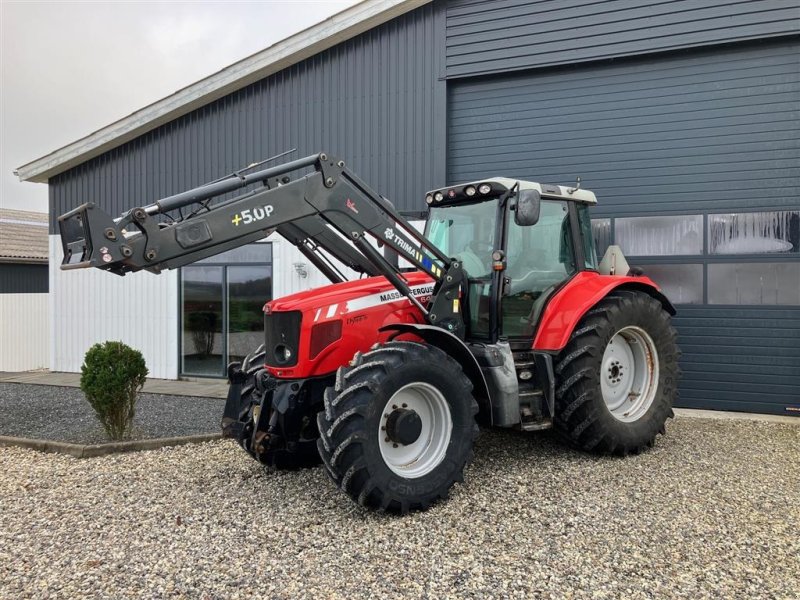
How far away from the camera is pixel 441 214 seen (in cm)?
585

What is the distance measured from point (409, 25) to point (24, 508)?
8098mm

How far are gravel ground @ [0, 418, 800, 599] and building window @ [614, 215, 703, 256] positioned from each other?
11.1 ft

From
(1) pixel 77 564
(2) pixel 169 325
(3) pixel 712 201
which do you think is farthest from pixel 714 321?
(2) pixel 169 325

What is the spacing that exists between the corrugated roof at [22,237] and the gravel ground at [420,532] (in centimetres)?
1287

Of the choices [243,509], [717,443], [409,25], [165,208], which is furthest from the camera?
[409,25]

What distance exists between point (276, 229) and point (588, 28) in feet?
20.5

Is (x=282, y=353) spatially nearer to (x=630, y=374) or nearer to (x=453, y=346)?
(x=453, y=346)

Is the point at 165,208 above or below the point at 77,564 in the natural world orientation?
above

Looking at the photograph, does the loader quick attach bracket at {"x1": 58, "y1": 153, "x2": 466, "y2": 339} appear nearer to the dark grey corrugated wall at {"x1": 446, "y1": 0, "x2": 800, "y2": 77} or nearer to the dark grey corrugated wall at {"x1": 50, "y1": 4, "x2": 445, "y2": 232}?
the dark grey corrugated wall at {"x1": 50, "y1": 4, "x2": 445, "y2": 232}

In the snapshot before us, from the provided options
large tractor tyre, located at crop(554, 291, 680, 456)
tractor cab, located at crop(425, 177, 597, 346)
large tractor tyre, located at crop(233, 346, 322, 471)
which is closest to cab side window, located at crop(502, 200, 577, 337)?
tractor cab, located at crop(425, 177, 597, 346)

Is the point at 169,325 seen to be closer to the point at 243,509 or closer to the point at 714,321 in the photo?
the point at 243,509

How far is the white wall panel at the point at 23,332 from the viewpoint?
14.9 metres

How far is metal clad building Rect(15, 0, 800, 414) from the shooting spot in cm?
790

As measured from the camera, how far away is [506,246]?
5332 millimetres
